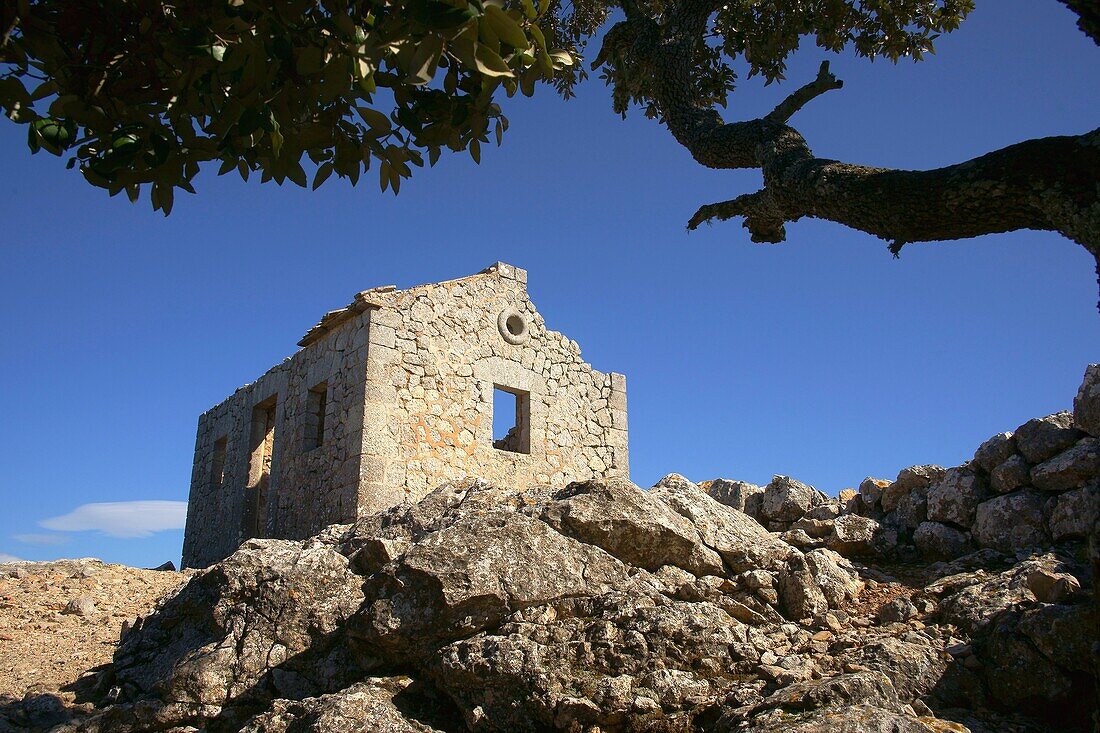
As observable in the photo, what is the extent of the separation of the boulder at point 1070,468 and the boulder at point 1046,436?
0.09 meters

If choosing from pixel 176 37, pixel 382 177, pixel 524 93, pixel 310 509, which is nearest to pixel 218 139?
pixel 176 37

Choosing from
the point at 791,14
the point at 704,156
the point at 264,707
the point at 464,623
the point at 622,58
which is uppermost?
the point at 791,14

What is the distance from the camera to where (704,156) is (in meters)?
6.16

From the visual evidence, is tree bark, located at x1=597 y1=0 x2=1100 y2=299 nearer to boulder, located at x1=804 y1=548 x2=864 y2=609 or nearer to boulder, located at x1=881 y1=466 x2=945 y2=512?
boulder, located at x1=804 y1=548 x2=864 y2=609

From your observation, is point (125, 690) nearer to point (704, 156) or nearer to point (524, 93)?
point (524, 93)

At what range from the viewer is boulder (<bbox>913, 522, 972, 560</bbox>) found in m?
6.54

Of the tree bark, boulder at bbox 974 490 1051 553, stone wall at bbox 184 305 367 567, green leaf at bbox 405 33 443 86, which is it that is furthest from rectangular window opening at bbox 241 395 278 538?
green leaf at bbox 405 33 443 86

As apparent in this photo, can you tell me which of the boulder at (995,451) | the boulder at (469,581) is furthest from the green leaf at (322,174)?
the boulder at (995,451)

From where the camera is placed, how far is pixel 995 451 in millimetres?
6805

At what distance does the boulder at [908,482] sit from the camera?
727 cm

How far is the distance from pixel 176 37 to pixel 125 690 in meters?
5.04

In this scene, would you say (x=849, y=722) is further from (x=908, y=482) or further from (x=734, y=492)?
(x=734, y=492)

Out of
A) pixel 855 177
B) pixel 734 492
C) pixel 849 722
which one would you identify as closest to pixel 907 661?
pixel 849 722

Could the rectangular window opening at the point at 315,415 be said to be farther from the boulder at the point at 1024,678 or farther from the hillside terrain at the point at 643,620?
the boulder at the point at 1024,678
